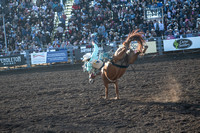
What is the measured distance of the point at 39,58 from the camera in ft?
63.3

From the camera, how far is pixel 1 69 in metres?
19.6

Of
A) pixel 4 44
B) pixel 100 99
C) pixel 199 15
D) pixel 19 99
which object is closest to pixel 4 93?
pixel 19 99

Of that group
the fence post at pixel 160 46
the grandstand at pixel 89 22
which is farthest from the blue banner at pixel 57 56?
the fence post at pixel 160 46

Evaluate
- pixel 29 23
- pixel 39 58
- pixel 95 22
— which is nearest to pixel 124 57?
pixel 39 58

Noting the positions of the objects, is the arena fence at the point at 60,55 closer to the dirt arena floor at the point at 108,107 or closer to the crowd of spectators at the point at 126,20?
the crowd of spectators at the point at 126,20

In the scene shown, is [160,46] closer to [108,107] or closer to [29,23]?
[108,107]

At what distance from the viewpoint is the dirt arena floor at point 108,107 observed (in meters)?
5.74

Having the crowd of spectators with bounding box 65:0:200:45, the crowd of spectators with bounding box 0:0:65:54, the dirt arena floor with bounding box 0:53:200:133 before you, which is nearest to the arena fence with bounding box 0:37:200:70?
the crowd of spectators with bounding box 65:0:200:45

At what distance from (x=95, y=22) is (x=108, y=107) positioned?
54.3 ft

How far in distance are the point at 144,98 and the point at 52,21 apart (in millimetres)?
18184

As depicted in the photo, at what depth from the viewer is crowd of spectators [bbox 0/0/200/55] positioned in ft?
68.0

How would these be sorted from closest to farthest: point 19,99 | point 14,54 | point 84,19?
point 19,99 → point 14,54 → point 84,19

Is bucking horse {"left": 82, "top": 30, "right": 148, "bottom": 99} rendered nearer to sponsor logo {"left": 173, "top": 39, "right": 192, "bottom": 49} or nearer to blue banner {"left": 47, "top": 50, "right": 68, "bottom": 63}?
blue banner {"left": 47, "top": 50, "right": 68, "bottom": 63}

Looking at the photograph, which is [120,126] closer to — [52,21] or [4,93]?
[4,93]
